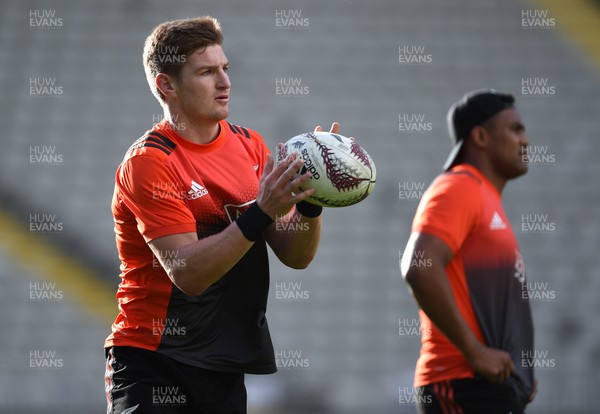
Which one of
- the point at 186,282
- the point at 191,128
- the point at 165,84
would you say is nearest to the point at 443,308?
the point at 186,282

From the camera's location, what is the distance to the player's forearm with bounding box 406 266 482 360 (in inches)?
121

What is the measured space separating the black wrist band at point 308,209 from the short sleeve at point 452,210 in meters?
0.43

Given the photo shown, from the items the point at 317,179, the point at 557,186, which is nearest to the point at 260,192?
the point at 317,179

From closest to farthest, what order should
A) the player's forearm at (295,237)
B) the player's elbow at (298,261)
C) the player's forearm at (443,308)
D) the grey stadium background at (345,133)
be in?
the player's forearm at (443,308)
the player's forearm at (295,237)
the player's elbow at (298,261)
the grey stadium background at (345,133)

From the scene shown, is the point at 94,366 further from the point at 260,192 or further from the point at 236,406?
the point at 260,192

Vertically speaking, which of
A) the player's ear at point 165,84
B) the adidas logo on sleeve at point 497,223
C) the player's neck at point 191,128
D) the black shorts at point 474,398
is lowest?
the black shorts at point 474,398

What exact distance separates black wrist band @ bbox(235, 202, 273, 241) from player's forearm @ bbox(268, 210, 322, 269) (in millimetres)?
366

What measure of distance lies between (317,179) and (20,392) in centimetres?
586

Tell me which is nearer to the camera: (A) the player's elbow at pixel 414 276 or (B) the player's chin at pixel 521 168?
(A) the player's elbow at pixel 414 276

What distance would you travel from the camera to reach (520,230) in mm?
8703

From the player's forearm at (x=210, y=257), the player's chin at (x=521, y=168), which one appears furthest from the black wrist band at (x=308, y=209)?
the player's chin at (x=521, y=168)

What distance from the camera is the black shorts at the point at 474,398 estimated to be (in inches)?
123

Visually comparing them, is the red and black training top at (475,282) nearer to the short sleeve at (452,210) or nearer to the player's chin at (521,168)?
the short sleeve at (452,210)

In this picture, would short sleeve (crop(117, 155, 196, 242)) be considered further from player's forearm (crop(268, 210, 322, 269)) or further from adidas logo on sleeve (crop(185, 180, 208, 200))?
player's forearm (crop(268, 210, 322, 269))
